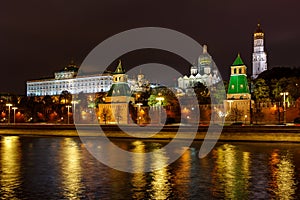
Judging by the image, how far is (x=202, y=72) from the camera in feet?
439

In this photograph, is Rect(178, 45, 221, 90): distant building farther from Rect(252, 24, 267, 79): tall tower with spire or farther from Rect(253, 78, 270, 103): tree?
Rect(253, 78, 270, 103): tree

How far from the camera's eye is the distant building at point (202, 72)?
415 feet

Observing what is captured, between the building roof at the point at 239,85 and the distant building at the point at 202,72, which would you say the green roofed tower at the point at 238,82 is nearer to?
the building roof at the point at 239,85

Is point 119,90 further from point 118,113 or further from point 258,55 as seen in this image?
point 258,55

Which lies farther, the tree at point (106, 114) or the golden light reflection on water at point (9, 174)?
the tree at point (106, 114)

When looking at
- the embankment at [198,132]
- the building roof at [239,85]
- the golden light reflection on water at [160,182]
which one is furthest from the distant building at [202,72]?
the golden light reflection on water at [160,182]

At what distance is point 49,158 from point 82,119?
52.4m

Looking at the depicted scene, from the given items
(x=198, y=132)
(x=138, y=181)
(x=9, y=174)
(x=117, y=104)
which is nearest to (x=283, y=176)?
(x=138, y=181)

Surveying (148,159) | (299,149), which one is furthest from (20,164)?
(299,149)

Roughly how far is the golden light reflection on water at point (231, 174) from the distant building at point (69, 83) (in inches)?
4768

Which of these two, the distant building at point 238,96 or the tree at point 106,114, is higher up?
the distant building at point 238,96

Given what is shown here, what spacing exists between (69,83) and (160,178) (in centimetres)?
14149

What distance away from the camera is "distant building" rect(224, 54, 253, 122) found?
59.2 m

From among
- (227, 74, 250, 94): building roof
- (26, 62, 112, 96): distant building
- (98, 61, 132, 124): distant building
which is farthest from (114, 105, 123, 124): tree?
(26, 62, 112, 96): distant building
